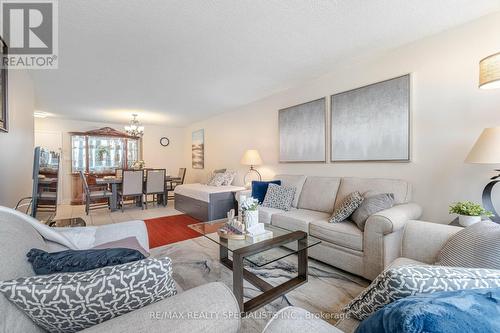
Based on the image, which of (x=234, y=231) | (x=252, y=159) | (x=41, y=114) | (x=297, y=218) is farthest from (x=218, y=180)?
(x=41, y=114)

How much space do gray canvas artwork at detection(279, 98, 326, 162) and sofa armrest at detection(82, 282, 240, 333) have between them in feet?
9.13

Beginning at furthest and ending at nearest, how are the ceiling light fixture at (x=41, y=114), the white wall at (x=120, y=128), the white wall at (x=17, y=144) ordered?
the white wall at (x=120, y=128)
the ceiling light fixture at (x=41, y=114)
the white wall at (x=17, y=144)

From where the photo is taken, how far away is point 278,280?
2.00 metres

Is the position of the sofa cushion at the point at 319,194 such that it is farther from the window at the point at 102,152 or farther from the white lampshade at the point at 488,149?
the window at the point at 102,152

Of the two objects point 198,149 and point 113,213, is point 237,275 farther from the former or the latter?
point 198,149

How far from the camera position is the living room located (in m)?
0.69

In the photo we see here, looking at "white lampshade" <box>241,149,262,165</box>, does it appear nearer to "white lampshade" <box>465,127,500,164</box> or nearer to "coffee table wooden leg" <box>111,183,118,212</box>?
"white lampshade" <box>465,127,500,164</box>

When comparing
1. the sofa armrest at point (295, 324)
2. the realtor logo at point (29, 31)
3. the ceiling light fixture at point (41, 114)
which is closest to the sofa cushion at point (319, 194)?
the sofa armrest at point (295, 324)

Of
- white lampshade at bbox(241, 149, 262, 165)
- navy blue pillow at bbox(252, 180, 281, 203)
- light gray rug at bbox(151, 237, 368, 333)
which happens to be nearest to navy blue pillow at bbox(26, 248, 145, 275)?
light gray rug at bbox(151, 237, 368, 333)

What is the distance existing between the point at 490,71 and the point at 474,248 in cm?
127

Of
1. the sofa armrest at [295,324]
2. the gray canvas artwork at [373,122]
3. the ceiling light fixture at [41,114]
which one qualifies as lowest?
the sofa armrest at [295,324]

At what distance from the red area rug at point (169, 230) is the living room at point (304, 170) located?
5 cm

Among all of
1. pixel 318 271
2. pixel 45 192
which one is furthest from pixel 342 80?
pixel 45 192

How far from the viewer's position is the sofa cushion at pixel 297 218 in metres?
2.43
